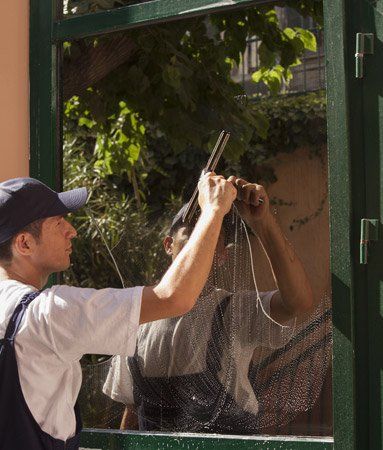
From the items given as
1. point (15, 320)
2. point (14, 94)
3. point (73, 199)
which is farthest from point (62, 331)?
point (14, 94)

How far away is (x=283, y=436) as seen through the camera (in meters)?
3.04

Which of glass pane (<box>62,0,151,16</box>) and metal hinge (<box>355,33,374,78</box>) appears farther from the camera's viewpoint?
glass pane (<box>62,0,151,16</box>)

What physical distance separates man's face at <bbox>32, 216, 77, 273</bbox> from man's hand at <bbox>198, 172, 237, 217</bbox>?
39 centimetres

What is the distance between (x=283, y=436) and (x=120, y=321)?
82 centimetres

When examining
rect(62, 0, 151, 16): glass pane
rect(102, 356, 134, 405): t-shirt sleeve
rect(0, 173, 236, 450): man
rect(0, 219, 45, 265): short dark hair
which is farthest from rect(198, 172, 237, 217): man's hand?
rect(62, 0, 151, 16): glass pane

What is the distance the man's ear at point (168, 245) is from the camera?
3.31 m

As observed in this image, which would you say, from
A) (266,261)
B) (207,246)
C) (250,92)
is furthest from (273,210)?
(207,246)

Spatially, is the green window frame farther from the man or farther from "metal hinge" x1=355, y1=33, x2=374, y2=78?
the man

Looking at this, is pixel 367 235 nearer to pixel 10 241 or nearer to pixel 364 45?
pixel 364 45

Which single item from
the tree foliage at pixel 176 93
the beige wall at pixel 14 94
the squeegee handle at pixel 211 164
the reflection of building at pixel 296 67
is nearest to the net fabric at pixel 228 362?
the squeegee handle at pixel 211 164

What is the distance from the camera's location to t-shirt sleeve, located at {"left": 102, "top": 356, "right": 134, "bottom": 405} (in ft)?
11.1

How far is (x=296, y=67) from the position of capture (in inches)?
129

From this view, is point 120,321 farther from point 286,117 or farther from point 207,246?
point 286,117

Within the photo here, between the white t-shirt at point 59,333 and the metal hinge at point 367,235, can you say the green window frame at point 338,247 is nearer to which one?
the metal hinge at point 367,235
